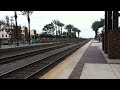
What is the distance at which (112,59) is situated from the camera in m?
21.1

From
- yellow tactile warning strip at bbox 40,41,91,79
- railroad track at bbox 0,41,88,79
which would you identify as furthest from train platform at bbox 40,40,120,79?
railroad track at bbox 0,41,88,79

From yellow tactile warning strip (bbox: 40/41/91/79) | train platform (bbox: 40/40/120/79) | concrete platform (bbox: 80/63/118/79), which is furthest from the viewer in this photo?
yellow tactile warning strip (bbox: 40/41/91/79)

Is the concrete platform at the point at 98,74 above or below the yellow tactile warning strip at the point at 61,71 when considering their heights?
above

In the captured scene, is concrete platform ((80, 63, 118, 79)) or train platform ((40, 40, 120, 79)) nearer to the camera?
concrete platform ((80, 63, 118, 79))

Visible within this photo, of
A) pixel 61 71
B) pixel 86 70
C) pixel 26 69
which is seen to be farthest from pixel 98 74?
pixel 26 69

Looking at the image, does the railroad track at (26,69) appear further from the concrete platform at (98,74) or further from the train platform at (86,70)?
the concrete platform at (98,74)

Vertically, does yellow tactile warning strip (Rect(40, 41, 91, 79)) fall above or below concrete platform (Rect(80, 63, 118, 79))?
below

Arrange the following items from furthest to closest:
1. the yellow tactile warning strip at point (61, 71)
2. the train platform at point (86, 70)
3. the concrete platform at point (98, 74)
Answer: the yellow tactile warning strip at point (61, 71) → the train platform at point (86, 70) → the concrete platform at point (98, 74)

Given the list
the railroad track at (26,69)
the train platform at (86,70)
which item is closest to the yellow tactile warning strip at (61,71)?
the train platform at (86,70)

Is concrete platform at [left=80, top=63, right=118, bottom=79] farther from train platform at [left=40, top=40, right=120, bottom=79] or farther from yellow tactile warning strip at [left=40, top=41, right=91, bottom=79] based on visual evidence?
yellow tactile warning strip at [left=40, top=41, right=91, bottom=79]

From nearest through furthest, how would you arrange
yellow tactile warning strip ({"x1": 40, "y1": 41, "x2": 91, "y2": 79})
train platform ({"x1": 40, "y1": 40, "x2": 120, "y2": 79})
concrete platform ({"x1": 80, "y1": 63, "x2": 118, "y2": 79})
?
concrete platform ({"x1": 80, "y1": 63, "x2": 118, "y2": 79}) < train platform ({"x1": 40, "y1": 40, "x2": 120, "y2": 79}) < yellow tactile warning strip ({"x1": 40, "y1": 41, "x2": 91, "y2": 79})
